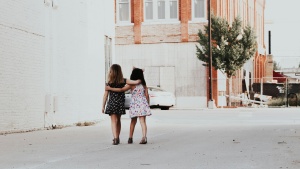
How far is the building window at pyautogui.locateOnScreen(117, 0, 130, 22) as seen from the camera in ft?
152

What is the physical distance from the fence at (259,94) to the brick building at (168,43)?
30.1 inches

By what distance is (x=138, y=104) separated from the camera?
13992 mm

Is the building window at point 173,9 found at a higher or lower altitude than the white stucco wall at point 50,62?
higher

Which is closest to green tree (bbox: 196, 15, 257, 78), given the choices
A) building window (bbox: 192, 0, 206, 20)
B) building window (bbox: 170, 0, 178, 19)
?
building window (bbox: 192, 0, 206, 20)

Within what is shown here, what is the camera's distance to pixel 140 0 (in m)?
45.3

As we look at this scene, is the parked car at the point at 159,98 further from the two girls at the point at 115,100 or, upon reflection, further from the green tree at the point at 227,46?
the two girls at the point at 115,100

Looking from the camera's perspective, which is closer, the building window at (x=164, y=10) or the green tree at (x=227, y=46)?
the green tree at (x=227, y=46)

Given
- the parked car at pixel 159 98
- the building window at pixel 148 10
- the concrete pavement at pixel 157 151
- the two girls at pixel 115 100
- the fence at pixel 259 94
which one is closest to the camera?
the concrete pavement at pixel 157 151

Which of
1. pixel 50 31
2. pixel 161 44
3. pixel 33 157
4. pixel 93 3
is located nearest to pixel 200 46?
pixel 161 44

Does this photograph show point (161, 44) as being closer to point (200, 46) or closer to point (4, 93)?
point (200, 46)

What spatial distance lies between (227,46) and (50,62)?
927 inches

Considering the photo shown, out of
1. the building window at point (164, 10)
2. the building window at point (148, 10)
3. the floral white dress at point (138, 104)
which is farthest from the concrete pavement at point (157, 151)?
the building window at point (148, 10)

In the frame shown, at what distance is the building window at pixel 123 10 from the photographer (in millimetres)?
46197

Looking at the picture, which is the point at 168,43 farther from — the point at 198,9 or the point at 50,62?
the point at 50,62
